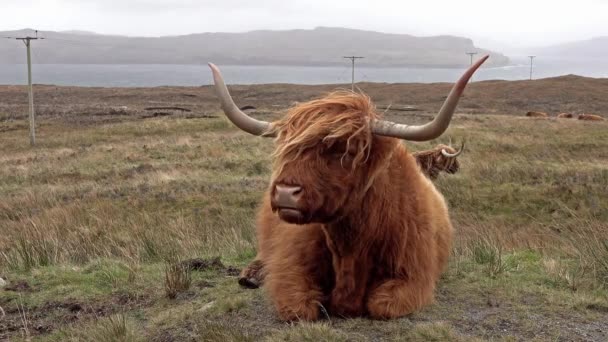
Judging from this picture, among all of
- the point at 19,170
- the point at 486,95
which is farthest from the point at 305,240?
the point at 486,95

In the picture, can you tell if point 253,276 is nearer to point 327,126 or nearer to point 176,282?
point 176,282

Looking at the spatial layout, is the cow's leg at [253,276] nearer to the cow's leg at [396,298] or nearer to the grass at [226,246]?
the grass at [226,246]

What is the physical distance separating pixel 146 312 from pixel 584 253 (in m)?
3.78

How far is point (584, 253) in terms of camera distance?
579 centimetres

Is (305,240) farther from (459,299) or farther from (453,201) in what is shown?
(453,201)

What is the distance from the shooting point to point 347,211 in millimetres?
3654

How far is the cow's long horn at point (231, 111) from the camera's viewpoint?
386cm

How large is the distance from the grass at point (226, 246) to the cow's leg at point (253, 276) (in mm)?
109

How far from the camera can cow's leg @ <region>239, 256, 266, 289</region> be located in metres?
4.96

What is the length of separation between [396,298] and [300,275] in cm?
61

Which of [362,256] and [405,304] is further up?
[362,256]

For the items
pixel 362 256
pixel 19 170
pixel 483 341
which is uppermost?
pixel 362 256

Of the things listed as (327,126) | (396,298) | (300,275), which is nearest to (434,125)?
(327,126)

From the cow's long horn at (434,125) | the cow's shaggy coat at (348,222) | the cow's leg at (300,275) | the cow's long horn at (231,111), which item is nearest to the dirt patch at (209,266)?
the cow's shaggy coat at (348,222)
